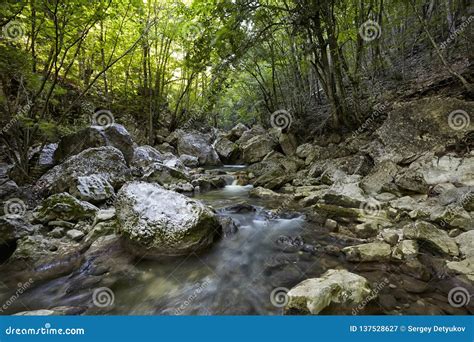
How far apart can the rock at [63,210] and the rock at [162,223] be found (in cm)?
98

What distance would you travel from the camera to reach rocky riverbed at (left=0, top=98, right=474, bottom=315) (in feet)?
9.75

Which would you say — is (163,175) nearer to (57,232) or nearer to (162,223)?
(57,232)

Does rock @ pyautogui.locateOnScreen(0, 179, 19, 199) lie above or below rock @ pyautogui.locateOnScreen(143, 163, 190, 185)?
above

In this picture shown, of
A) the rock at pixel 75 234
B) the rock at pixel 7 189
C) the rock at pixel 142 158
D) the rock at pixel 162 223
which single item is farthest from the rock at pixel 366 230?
the rock at pixel 142 158

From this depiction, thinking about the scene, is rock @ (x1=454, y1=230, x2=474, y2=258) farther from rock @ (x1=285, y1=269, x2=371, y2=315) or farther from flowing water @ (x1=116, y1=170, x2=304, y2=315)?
flowing water @ (x1=116, y1=170, x2=304, y2=315)

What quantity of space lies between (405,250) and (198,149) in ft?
40.5

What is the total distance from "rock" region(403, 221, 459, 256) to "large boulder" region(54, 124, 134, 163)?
8.51 meters

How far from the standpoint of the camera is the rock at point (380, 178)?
576cm

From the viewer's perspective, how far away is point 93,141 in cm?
837

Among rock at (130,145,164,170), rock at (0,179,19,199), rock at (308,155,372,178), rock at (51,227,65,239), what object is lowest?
rock at (51,227,65,239)

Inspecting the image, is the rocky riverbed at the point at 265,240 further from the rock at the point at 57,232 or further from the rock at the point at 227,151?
the rock at the point at 227,151

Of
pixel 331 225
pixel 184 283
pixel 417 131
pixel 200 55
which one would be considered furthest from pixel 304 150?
pixel 184 283

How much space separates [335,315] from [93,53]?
1412cm

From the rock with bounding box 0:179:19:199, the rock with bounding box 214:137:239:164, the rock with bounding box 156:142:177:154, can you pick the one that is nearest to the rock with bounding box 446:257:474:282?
the rock with bounding box 0:179:19:199
